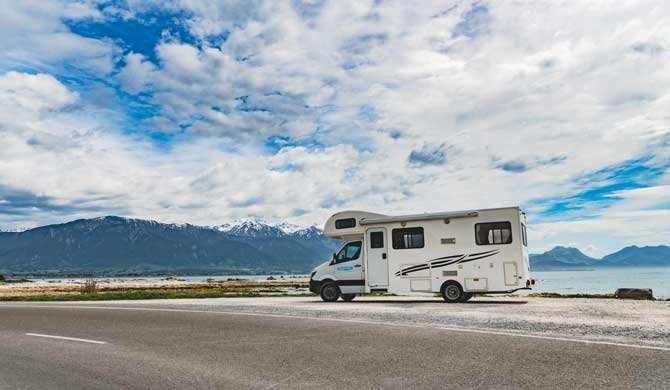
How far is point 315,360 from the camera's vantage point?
800 centimetres

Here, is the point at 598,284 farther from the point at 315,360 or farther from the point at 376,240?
the point at 315,360

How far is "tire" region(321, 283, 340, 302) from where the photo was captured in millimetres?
21375

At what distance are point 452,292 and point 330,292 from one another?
4.70m

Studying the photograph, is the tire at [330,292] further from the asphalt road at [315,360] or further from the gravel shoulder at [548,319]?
the asphalt road at [315,360]

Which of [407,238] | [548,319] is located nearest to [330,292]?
[407,238]

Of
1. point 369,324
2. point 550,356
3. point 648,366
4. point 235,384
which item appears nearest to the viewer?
point 235,384

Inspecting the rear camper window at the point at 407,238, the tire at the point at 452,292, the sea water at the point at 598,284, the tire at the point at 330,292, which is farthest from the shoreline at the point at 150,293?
the tire at the point at 330,292

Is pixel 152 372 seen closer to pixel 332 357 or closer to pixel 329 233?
pixel 332 357

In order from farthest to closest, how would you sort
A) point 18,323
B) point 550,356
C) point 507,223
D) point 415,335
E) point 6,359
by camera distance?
point 507,223 < point 18,323 < point 415,335 < point 6,359 < point 550,356

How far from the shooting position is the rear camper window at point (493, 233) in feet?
61.6

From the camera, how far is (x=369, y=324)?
1226 cm

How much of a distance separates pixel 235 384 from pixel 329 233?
1497cm

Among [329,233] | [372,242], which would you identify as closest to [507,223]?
[372,242]

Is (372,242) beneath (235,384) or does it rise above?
above
